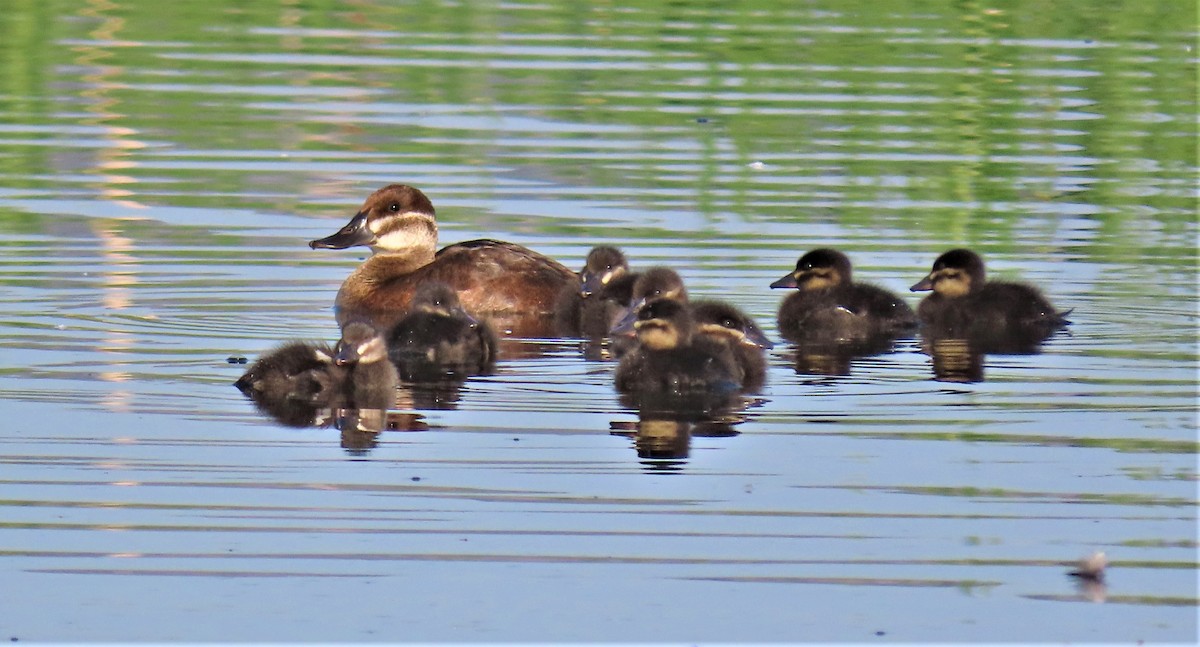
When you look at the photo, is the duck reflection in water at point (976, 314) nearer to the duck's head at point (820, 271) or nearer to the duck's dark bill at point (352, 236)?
the duck's head at point (820, 271)

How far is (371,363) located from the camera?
9.56 meters

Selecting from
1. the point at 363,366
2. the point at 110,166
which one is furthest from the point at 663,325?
the point at 110,166

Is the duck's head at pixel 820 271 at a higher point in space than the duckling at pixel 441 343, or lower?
higher

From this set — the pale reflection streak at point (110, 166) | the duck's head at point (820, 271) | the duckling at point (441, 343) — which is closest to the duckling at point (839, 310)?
the duck's head at point (820, 271)

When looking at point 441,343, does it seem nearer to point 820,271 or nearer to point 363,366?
point 363,366

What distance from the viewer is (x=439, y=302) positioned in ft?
36.1

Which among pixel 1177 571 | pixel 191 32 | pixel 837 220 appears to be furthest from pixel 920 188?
pixel 191 32

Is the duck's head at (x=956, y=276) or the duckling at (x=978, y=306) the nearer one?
the duckling at (x=978, y=306)

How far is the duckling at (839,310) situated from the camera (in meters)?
11.4

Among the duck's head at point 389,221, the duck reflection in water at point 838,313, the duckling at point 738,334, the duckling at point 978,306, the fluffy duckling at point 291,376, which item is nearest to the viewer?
the fluffy duckling at point 291,376

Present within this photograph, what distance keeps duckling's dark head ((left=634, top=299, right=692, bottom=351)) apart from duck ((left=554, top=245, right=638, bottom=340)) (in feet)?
5.34

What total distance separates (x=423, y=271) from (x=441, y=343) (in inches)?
99.2

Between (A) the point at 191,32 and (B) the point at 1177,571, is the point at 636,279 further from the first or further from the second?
(A) the point at 191,32

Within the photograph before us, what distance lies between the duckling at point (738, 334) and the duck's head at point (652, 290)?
0.63ft
